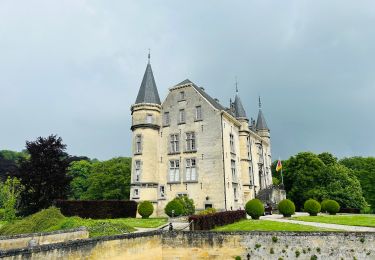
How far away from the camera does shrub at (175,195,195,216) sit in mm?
30844

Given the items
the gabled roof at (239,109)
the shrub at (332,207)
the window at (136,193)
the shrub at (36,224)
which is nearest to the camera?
the shrub at (36,224)

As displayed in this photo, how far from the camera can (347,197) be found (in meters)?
45.4

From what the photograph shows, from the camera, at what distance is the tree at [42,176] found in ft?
102

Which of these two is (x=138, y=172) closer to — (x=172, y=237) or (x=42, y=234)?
(x=172, y=237)

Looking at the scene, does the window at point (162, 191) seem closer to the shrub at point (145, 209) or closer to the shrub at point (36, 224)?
the shrub at point (145, 209)

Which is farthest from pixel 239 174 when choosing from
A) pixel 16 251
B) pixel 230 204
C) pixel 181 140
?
pixel 16 251

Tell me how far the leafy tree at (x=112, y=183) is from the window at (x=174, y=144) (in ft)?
70.4

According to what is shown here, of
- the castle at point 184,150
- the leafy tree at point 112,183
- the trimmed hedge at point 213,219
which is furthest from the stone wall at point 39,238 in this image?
the leafy tree at point 112,183

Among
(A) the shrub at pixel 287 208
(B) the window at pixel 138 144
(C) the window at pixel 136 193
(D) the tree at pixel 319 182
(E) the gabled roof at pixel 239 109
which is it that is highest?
(E) the gabled roof at pixel 239 109

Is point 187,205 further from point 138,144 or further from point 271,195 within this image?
point 271,195

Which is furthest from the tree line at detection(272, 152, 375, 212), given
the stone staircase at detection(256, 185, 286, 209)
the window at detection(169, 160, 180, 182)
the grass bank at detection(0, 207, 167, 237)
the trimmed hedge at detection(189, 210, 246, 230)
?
the grass bank at detection(0, 207, 167, 237)

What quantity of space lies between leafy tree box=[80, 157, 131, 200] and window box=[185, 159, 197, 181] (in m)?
22.6

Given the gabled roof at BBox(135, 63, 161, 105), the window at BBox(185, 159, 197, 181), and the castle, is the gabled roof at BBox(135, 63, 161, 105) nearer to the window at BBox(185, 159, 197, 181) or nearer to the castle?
the castle

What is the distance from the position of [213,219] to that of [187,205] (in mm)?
8774
